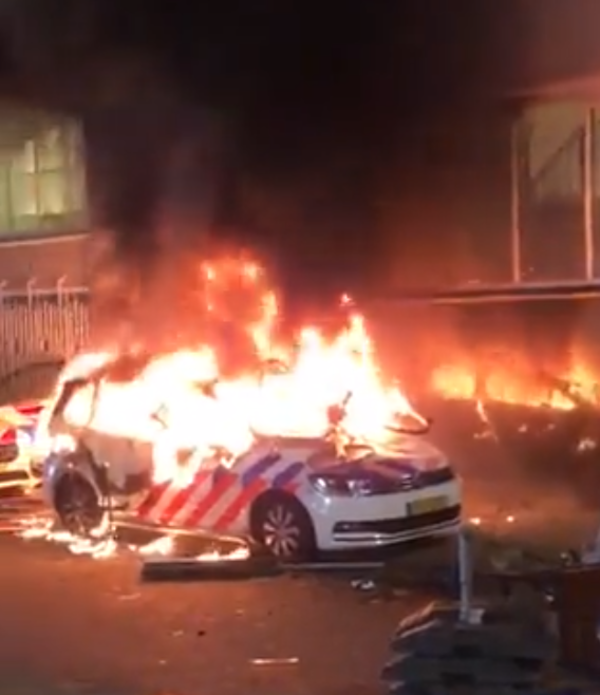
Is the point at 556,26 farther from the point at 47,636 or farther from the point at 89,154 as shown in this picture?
the point at 47,636

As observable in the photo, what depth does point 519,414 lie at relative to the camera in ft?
49.3

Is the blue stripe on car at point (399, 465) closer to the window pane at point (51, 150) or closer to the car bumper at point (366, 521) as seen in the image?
the car bumper at point (366, 521)

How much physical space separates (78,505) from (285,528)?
7.13 ft

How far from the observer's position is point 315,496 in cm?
1109

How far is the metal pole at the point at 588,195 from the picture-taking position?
50.3 ft

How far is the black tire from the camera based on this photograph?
11156mm

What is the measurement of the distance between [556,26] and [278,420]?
466 centimetres

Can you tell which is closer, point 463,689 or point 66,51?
point 463,689

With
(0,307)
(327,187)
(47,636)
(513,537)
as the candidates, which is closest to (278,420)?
(513,537)

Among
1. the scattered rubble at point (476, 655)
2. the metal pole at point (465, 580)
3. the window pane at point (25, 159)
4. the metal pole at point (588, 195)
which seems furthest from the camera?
the window pane at point (25, 159)

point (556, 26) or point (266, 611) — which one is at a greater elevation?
point (556, 26)

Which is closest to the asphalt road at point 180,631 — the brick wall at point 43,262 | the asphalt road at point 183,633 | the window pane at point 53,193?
the asphalt road at point 183,633

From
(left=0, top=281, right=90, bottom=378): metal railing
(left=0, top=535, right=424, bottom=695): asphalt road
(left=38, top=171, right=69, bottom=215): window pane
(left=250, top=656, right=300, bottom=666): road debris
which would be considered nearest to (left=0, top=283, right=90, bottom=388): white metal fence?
(left=0, top=281, right=90, bottom=378): metal railing

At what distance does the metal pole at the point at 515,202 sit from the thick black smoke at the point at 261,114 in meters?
0.53
